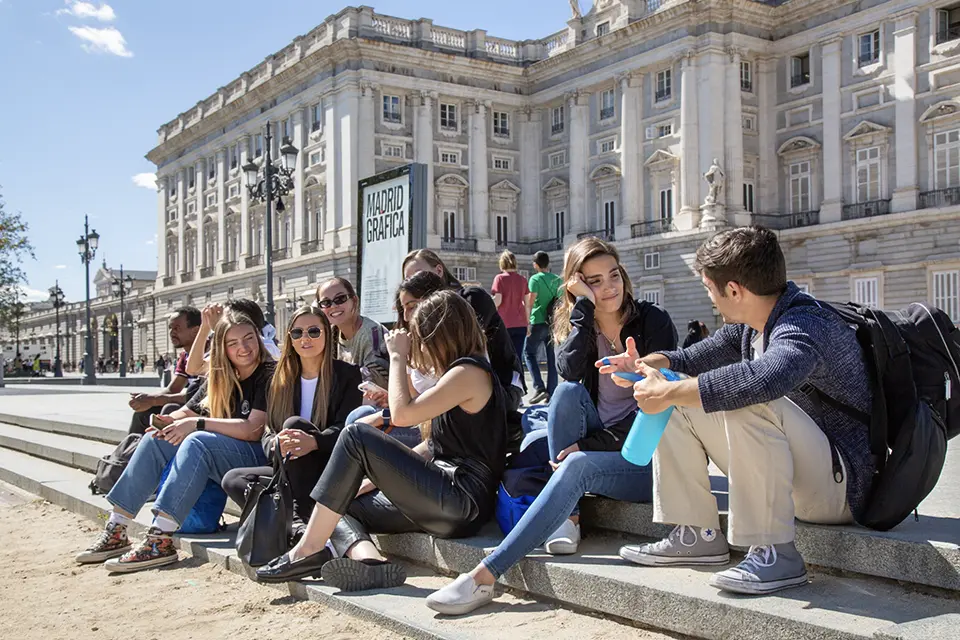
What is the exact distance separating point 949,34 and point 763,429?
94.1 feet

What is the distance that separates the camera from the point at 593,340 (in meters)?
4.23

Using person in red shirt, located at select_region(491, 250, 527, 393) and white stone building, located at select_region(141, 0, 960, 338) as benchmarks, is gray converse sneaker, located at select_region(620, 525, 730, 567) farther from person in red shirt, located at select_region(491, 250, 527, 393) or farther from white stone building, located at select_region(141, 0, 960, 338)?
white stone building, located at select_region(141, 0, 960, 338)

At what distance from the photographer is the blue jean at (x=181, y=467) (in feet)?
16.2

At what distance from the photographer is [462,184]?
39.2 metres

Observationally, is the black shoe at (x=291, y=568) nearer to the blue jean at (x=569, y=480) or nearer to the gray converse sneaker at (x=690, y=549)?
the blue jean at (x=569, y=480)

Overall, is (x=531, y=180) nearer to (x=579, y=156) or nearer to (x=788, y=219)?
(x=579, y=156)

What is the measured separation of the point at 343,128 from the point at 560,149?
8.96 m

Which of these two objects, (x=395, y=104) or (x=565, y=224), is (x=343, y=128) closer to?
(x=395, y=104)

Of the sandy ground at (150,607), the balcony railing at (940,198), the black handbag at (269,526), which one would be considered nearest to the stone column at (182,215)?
the balcony railing at (940,198)

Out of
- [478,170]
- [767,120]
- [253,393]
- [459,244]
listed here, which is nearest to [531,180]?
[478,170]

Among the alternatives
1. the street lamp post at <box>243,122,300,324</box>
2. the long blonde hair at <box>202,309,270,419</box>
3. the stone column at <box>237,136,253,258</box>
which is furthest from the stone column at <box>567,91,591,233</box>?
the long blonde hair at <box>202,309,270,419</box>

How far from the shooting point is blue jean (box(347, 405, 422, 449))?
15.5 feet

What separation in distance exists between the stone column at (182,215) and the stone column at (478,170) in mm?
20304

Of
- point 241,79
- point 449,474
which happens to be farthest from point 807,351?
point 241,79
